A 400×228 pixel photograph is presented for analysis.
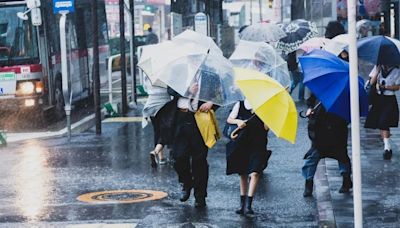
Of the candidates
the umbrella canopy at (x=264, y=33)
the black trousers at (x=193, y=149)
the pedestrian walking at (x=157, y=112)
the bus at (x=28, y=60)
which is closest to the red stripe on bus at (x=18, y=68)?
the bus at (x=28, y=60)

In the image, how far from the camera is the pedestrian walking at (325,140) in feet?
35.2

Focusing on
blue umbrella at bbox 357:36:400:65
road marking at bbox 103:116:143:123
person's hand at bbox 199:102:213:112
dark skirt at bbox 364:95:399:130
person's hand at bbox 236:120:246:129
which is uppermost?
blue umbrella at bbox 357:36:400:65

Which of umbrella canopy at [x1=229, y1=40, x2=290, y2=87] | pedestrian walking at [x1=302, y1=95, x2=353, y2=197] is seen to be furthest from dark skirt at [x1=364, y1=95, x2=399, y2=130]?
umbrella canopy at [x1=229, y1=40, x2=290, y2=87]

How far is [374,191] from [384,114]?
2489 millimetres

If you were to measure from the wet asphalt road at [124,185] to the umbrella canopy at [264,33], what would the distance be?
3985 millimetres

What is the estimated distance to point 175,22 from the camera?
25328mm

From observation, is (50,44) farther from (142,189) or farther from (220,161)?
(142,189)

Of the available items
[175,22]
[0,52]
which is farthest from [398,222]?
[175,22]

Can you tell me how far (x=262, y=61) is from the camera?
10.7m

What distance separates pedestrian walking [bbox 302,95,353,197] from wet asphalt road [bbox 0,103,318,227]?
1.32 ft

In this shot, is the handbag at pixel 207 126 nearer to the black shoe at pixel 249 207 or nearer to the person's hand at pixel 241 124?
the person's hand at pixel 241 124

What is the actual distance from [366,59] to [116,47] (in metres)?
30.0

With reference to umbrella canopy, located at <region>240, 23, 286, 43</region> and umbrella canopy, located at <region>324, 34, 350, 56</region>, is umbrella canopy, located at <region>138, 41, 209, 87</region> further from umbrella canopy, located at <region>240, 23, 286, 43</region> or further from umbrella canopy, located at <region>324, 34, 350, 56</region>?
umbrella canopy, located at <region>240, 23, 286, 43</region>

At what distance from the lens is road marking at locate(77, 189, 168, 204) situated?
11.0 metres
